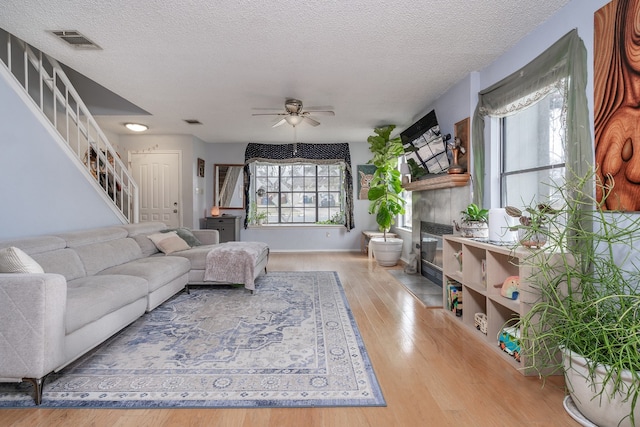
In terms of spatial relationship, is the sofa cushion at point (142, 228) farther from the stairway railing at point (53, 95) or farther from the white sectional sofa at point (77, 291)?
the stairway railing at point (53, 95)

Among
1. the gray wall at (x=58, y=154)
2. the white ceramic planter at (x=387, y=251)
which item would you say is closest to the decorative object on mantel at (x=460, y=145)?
the gray wall at (x=58, y=154)

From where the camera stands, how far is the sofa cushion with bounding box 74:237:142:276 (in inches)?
124

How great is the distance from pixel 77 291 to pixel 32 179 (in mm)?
1655

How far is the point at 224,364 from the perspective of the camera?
2252 millimetres

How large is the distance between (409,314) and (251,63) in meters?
2.86

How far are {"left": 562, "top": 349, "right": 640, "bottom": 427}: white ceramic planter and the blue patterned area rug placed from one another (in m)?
0.94

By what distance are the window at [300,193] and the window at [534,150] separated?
4780 millimetres

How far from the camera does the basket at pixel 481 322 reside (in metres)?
2.72

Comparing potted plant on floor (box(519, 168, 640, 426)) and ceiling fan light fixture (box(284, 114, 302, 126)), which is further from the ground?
ceiling fan light fixture (box(284, 114, 302, 126))

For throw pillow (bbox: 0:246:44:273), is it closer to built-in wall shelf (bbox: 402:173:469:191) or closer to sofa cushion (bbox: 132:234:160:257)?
sofa cushion (bbox: 132:234:160:257)

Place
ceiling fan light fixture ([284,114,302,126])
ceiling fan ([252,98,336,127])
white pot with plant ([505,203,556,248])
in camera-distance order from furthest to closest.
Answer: ceiling fan light fixture ([284,114,302,126]) < ceiling fan ([252,98,336,127]) < white pot with plant ([505,203,556,248])

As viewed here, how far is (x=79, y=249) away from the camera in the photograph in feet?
10.5

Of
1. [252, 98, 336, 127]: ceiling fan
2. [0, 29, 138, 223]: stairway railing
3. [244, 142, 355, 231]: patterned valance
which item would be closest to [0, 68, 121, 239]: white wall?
[0, 29, 138, 223]: stairway railing

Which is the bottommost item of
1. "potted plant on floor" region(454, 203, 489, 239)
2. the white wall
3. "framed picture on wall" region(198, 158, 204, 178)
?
"potted plant on floor" region(454, 203, 489, 239)
